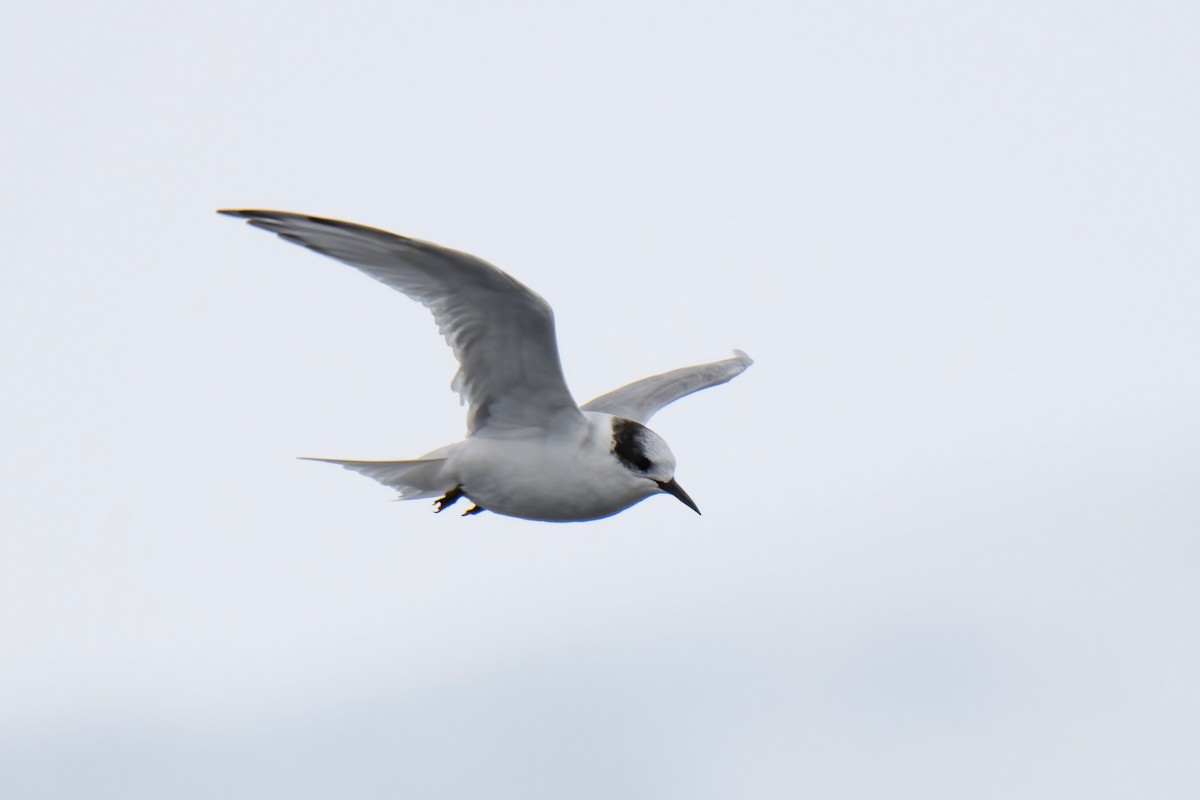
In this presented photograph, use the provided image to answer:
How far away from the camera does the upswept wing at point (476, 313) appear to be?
896 cm

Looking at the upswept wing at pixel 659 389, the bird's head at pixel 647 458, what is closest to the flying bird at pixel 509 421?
the bird's head at pixel 647 458

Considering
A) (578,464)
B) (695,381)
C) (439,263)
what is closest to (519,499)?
(578,464)

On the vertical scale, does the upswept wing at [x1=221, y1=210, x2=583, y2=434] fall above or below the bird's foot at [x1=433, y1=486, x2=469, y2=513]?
above

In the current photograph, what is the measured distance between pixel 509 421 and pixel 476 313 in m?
0.91

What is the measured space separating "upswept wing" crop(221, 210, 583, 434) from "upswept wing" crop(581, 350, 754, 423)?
2.16 m

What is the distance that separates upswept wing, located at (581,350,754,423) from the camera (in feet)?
41.9

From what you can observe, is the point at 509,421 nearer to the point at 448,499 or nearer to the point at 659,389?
the point at 448,499

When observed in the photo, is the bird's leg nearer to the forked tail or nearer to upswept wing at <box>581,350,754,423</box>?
the forked tail

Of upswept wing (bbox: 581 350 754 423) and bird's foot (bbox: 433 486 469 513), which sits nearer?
bird's foot (bbox: 433 486 469 513)

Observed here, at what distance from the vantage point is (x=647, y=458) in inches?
388

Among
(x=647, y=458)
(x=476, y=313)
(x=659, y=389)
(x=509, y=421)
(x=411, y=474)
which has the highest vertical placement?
(x=659, y=389)

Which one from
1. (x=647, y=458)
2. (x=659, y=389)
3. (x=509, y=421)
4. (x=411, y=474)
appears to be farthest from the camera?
(x=659, y=389)

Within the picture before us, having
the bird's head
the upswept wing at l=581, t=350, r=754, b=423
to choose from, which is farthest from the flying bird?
the upswept wing at l=581, t=350, r=754, b=423

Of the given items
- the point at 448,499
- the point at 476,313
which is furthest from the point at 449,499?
the point at 476,313
